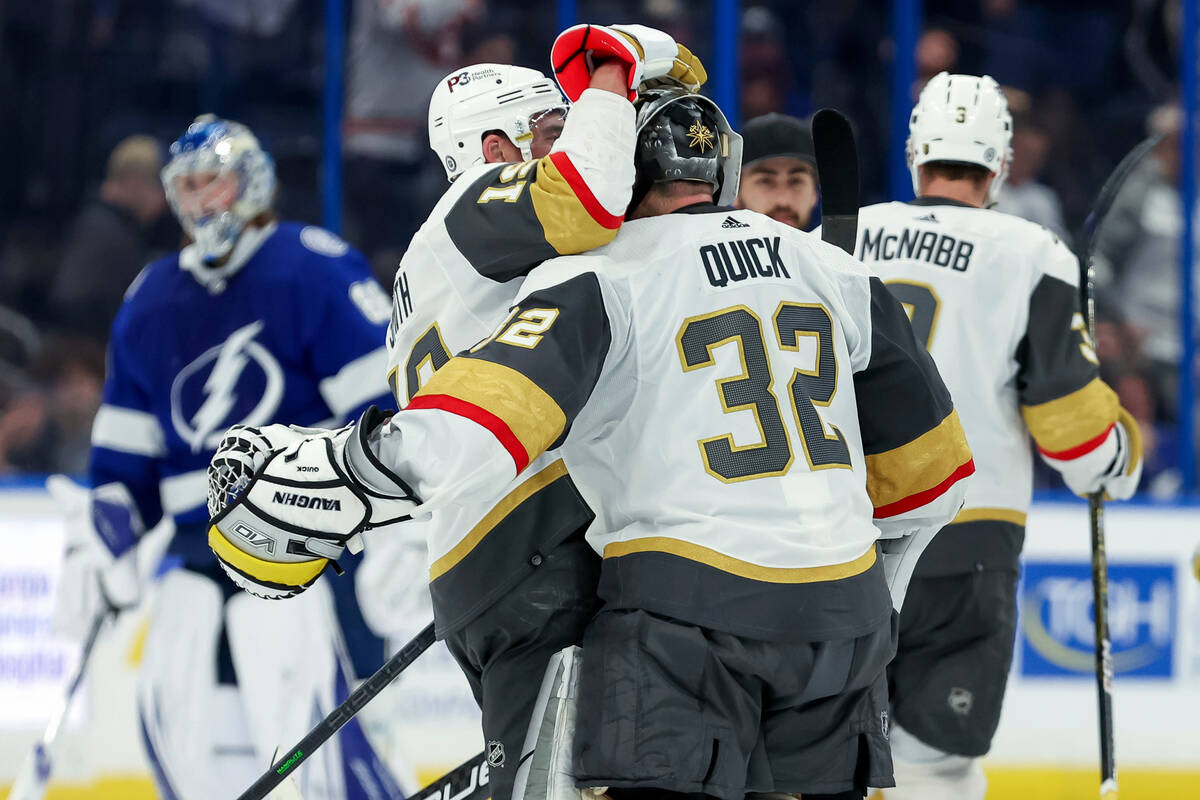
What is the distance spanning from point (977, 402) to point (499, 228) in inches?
56.6

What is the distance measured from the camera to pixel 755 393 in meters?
2.09

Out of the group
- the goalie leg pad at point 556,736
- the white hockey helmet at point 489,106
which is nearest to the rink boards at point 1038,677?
the white hockey helmet at point 489,106

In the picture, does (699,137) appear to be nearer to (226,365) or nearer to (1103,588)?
(226,365)

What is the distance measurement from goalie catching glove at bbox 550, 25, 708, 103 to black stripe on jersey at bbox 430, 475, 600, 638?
56cm

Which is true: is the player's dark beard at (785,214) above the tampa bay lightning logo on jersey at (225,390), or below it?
above

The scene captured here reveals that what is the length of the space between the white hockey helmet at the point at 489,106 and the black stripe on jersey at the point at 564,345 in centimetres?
66

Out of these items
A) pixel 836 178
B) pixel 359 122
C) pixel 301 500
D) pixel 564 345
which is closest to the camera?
pixel 301 500

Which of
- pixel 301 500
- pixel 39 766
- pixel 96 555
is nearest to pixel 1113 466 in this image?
pixel 301 500

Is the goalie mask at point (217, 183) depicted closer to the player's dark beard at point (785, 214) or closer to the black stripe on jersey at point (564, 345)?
the player's dark beard at point (785, 214)

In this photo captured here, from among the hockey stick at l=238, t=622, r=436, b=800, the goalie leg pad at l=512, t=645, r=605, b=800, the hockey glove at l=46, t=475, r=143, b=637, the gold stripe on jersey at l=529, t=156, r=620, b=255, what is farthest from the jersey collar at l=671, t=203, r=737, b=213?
the hockey glove at l=46, t=475, r=143, b=637

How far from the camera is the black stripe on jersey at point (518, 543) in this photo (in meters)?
2.36

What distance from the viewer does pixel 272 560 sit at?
6.45ft

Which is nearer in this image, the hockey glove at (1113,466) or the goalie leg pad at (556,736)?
the goalie leg pad at (556,736)

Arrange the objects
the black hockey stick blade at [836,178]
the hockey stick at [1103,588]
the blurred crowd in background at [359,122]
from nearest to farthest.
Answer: the black hockey stick blade at [836,178] → the hockey stick at [1103,588] → the blurred crowd in background at [359,122]
